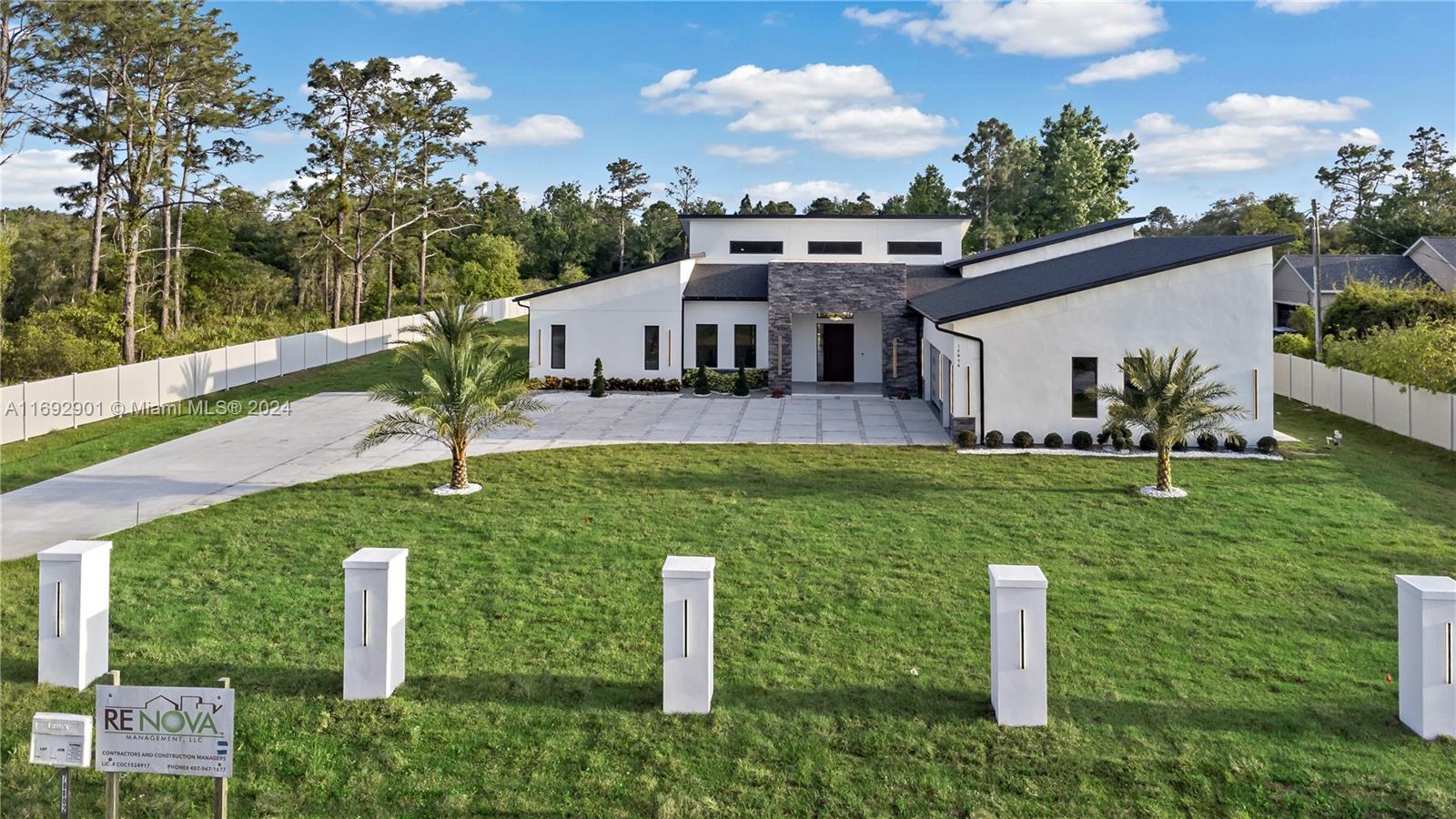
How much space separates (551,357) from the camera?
102 ft

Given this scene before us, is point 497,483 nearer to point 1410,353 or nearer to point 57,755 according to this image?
point 57,755

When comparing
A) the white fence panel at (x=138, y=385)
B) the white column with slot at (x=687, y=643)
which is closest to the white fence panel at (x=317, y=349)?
the white fence panel at (x=138, y=385)

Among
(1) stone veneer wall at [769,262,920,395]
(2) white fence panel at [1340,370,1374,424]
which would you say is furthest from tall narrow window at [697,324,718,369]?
(2) white fence panel at [1340,370,1374,424]

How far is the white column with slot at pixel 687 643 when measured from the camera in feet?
24.0

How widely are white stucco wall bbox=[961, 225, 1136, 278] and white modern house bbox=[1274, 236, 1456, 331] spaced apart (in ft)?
41.7

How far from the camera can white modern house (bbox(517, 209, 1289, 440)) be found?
66.8ft

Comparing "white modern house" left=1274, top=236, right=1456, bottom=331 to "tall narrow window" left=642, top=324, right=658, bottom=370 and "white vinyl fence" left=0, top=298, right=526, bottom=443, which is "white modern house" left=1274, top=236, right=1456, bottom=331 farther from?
"white vinyl fence" left=0, top=298, right=526, bottom=443

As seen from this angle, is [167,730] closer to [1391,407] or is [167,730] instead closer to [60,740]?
[60,740]

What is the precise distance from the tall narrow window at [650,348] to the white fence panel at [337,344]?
1427cm

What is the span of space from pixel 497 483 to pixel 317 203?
35116 mm

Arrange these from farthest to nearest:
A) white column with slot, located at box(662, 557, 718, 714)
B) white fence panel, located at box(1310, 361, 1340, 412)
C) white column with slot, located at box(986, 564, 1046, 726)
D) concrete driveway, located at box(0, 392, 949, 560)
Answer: white fence panel, located at box(1310, 361, 1340, 412) < concrete driveway, located at box(0, 392, 949, 560) < white column with slot, located at box(662, 557, 718, 714) < white column with slot, located at box(986, 564, 1046, 726)

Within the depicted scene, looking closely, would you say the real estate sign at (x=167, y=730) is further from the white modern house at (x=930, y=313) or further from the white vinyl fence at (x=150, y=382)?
the white vinyl fence at (x=150, y=382)

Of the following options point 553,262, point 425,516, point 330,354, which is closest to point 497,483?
point 425,516

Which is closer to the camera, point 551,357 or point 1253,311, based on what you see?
point 1253,311
